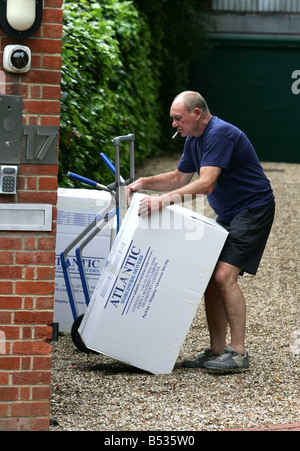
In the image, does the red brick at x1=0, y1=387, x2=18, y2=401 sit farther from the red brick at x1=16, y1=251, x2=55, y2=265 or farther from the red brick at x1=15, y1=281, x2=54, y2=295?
the red brick at x1=16, y1=251, x2=55, y2=265

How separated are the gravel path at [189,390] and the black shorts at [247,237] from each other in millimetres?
741

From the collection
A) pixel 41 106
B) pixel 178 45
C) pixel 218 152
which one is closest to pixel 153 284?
pixel 218 152

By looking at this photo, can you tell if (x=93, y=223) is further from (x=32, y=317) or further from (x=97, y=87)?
(x=97, y=87)

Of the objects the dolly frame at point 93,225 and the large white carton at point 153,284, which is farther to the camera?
the dolly frame at point 93,225

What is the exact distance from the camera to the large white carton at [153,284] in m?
4.84

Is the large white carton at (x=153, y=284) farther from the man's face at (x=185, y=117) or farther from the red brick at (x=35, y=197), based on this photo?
the red brick at (x=35, y=197)

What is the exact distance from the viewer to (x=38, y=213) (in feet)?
12.6

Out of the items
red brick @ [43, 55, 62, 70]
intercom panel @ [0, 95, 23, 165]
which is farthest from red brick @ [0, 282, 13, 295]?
red brick @ [43, 55, 62, 70]

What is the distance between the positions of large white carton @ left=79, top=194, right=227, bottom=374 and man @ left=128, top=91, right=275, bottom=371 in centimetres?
27

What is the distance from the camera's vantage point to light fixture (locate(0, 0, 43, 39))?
12.0 feet

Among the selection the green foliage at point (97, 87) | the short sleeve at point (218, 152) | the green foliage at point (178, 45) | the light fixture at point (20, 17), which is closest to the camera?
the light fixture at point (20, 17)

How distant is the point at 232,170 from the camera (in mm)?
5215

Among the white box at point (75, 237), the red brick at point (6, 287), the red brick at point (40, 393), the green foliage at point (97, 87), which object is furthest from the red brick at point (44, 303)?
the green foliage at point (97, 87)

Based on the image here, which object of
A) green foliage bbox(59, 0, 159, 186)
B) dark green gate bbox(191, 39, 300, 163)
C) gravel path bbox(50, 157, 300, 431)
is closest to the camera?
gravel path bbox(50, 157, 300, 431)
